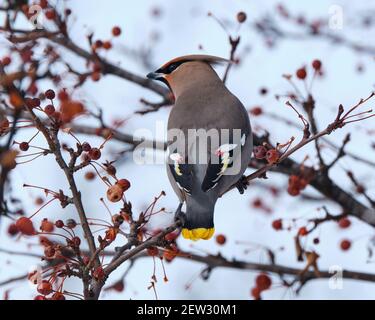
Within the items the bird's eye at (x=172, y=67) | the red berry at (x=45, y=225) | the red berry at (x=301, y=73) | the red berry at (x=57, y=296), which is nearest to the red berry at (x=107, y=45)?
the bird's eye at (x=172, y=67)

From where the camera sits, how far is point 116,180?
8.41 feet

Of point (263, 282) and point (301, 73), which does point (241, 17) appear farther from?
point (263, 282)

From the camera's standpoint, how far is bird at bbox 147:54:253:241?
3.03 meters

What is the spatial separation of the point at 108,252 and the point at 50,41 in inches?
50.2

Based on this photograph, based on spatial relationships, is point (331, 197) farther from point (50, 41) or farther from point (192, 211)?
point (50, 41)

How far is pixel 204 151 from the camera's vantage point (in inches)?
128

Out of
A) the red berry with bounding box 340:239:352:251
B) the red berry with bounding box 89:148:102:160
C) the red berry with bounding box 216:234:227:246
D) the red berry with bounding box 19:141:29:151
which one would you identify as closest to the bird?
the red berry with bounding box 216:234:227:246

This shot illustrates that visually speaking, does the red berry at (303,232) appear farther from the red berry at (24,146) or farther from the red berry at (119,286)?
the red berry at (24,146)

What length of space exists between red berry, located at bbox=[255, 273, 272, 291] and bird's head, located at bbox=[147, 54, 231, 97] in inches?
47.5

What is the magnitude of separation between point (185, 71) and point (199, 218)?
5.04 ft

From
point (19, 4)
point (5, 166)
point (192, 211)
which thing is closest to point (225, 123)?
point (192, 211)

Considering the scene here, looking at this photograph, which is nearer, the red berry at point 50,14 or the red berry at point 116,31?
the red berry at point 50,14

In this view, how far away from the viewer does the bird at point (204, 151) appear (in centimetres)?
303

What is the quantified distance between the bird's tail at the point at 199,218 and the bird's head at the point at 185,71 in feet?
4.03
